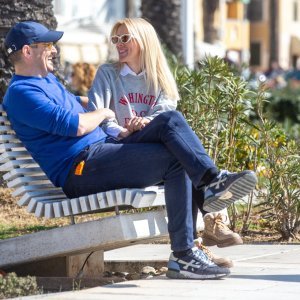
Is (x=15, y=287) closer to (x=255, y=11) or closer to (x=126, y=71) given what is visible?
(x=126, y=71)

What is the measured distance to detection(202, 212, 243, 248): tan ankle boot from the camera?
7035mm

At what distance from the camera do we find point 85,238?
664 centimetres

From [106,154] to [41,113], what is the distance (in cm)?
43

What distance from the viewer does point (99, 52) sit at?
31.0 meters

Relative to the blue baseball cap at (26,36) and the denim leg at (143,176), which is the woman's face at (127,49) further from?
the denim leg at (143,176)

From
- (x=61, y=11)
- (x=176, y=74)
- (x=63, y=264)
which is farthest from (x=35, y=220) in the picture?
(x=61, y=11)

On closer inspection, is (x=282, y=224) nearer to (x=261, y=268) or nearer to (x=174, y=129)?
(x=261, y=268)

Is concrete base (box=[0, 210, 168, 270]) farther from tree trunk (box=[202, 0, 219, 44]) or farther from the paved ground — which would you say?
tree trunk (box=[202, 0, 219, 44])

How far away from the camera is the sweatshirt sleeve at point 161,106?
281 inches

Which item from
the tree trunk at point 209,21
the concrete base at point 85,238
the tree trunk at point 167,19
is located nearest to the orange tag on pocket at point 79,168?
the concrete base at point 85,238

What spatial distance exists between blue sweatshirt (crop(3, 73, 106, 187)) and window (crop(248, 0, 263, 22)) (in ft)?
203

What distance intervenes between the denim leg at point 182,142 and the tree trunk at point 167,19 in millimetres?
10821

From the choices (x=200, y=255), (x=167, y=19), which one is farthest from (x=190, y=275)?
(x=167, y=19)

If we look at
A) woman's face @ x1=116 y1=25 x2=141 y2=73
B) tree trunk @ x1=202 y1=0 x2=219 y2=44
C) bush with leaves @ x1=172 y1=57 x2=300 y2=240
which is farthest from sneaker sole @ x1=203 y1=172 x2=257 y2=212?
Answer: tree trunk @ x1=202 y1=0 x2=219 y2=44
